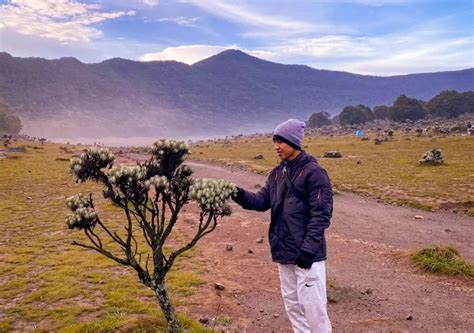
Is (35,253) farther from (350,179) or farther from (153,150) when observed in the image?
(350,179)

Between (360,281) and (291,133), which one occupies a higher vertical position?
(291,133)

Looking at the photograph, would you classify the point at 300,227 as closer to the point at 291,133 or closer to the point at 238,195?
the point at 238,195

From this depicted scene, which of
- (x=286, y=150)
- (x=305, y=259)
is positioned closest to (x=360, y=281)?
(x=305, y=259)

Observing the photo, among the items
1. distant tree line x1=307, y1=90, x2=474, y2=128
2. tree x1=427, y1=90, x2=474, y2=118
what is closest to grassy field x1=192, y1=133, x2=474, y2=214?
distant tree line x1=307, y1=90, x2=474, y2=128

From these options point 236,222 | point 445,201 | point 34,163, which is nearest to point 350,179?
point 445,201

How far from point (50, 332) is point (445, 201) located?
21.8 m

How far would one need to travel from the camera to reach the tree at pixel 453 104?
11856cm

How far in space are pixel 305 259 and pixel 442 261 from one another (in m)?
8.51

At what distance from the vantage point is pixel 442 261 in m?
13.0

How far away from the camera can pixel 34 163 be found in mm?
51406

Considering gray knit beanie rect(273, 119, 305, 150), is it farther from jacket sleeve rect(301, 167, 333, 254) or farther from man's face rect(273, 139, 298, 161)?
jacket sleeve rect(301, 167, 333, 254)

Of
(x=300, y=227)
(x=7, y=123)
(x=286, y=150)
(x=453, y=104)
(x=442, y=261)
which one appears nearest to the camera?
(x=300, y=227)

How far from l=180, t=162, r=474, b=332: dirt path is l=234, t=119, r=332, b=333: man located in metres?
2.92

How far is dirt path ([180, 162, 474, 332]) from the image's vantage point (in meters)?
9.88
